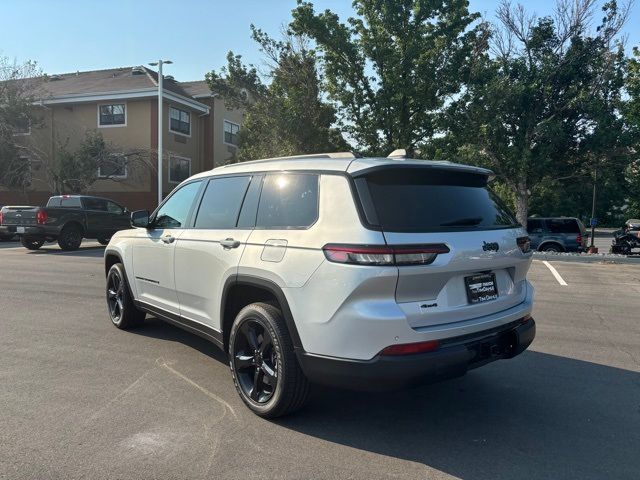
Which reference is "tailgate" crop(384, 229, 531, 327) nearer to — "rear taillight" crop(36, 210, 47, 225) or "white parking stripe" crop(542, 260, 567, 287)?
"white parking stripe" crop(542, 260, 567, 287)

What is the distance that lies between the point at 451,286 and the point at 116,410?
2652 mm

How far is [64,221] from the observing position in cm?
1645

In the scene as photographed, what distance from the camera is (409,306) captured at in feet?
10.4

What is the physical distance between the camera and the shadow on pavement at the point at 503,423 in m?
3.16

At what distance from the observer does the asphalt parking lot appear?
309 cm

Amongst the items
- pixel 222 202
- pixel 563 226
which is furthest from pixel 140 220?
pixel 563 226

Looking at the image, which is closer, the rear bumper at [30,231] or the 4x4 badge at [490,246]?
the 4x4 badge at [490,246]

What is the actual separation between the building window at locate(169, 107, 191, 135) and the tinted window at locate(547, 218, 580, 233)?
69.1 feet

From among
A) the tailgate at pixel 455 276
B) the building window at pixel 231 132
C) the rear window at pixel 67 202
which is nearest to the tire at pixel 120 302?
the tailgate at pixel 455 276

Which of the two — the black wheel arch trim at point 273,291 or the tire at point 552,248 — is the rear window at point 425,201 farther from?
the tire at point 552,248

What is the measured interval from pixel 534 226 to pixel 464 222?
59.4 ft

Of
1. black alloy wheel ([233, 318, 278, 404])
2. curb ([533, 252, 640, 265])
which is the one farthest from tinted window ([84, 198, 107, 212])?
black alloy wheel ([233, 318, 278, 404])

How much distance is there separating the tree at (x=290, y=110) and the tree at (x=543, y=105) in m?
4.77

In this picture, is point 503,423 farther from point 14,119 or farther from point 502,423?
point 14,119
